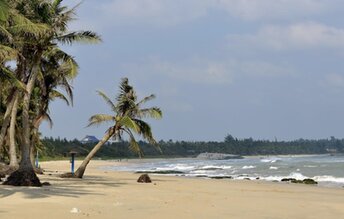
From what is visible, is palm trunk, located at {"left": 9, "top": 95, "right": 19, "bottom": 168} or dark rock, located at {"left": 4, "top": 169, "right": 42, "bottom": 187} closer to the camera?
dark rock, located at {"left": 4, "top": 169, "right": 42, "bottom": 187}

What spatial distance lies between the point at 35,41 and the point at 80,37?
2.05 meters

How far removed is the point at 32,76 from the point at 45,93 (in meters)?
6.40

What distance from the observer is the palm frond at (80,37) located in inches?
750

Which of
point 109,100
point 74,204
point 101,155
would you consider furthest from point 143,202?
point 101,155

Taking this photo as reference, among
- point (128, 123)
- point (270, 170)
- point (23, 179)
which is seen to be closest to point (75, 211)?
point (23, 179)

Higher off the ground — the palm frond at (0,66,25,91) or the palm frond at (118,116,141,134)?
the palm frond at (0,66,25,91)

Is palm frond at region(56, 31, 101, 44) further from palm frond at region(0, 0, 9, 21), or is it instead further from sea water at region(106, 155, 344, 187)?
sea water at region(106, 155, 344, 187)

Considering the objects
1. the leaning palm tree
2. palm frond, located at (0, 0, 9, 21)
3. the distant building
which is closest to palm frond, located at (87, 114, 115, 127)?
the leaning palm tree

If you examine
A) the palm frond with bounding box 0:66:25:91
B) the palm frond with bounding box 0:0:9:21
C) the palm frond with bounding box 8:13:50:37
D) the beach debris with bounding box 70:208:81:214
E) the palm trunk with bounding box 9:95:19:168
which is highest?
the palm frond with bounding box 8:13:50:37

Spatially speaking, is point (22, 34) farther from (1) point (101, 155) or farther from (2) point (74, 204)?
(1) point (101, 155)

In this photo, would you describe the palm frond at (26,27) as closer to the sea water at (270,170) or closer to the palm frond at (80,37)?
the palm frond at (80,37)

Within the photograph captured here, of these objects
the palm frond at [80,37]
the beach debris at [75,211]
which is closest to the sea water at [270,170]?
the palm frond at [80,37]

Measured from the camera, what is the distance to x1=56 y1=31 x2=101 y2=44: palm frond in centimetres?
1905

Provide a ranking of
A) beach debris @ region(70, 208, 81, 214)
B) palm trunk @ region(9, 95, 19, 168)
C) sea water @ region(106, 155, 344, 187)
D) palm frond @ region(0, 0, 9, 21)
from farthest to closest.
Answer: sea water @ region(106, 155, 344, 187) → palm trunk @ region(9, 95, 19, 168) → palm frond @ region(0, 0, 9, 21) → beach debris @ region(70, 208, 81, 214)
